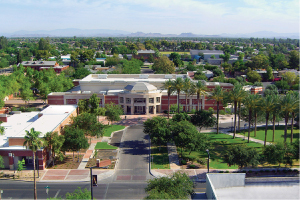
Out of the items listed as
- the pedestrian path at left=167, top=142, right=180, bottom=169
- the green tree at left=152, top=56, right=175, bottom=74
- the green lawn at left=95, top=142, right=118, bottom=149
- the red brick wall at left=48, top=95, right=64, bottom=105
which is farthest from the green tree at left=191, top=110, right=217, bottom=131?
the green tree at left=152, top=56, right=175, bottom=74

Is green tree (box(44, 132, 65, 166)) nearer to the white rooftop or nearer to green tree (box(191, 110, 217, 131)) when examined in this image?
the white rooftop

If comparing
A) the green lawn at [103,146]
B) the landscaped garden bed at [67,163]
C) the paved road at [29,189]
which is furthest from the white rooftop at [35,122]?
the green lawn at [103,146]

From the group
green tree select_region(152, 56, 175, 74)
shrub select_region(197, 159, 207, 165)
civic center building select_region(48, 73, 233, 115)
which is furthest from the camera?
green tree select_region(152, 56, 175, 74)

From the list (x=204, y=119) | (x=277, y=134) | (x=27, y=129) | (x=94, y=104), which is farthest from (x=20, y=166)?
(x=277, y=134)

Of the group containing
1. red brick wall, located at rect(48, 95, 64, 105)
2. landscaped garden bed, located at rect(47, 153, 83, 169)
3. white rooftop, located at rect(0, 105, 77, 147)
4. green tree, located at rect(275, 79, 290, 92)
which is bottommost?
landscaped garden bed, located at rect(47, 153, 83, 169)

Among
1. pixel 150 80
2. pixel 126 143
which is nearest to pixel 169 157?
pixel 126 143
